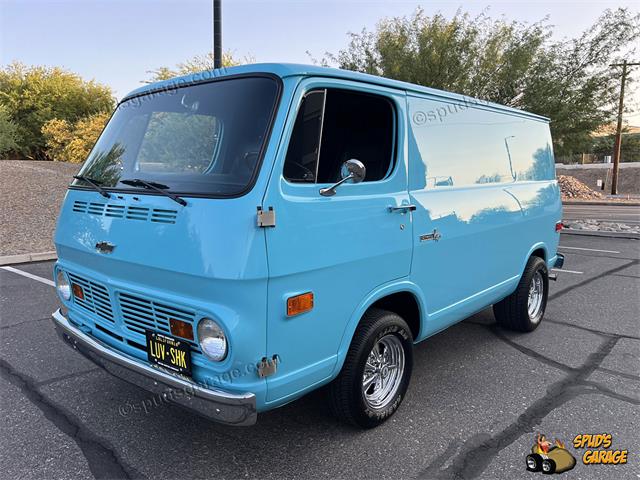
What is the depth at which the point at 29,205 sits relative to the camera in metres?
11.7

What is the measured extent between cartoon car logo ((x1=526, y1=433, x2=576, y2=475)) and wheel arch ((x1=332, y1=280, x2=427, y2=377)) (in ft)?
3.30

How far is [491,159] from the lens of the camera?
161 inches

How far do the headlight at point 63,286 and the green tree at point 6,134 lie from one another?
26.5 m

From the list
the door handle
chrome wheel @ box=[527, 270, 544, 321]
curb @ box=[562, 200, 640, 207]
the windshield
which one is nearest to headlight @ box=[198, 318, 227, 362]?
the windshield

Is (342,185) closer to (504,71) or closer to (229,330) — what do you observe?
(229,330)

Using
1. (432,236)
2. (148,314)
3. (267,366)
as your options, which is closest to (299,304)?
(267,366)

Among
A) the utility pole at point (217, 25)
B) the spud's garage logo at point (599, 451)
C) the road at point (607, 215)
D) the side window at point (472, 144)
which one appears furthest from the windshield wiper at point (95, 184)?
the road at point (607, 215)

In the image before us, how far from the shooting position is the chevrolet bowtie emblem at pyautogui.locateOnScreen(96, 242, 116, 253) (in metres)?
2.62

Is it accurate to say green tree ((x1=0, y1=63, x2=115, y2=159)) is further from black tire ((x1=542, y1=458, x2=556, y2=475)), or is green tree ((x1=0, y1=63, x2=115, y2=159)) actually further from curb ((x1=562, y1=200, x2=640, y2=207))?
black tire ((x1=542, y1=458, x2=556, y2=475))

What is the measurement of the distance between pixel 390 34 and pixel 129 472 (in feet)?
53.6

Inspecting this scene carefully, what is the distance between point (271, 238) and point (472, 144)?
233 centimetres

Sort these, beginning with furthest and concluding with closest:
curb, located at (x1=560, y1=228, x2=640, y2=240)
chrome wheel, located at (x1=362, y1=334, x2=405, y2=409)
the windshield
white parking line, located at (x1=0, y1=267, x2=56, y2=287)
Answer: curb, located at (x1=560, y1=228, x2=640, y2=240) < white parking line, located at (x1=0, y1=267, x2=56, y2=287) < chrome wheel, located at (x1=362, y1=334, x2=405, y2=409) < the windshield

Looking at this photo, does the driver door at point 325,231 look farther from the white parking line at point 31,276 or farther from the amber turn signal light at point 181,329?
the white parking line at point 31,276

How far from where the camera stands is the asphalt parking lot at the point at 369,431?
2.66 meters
